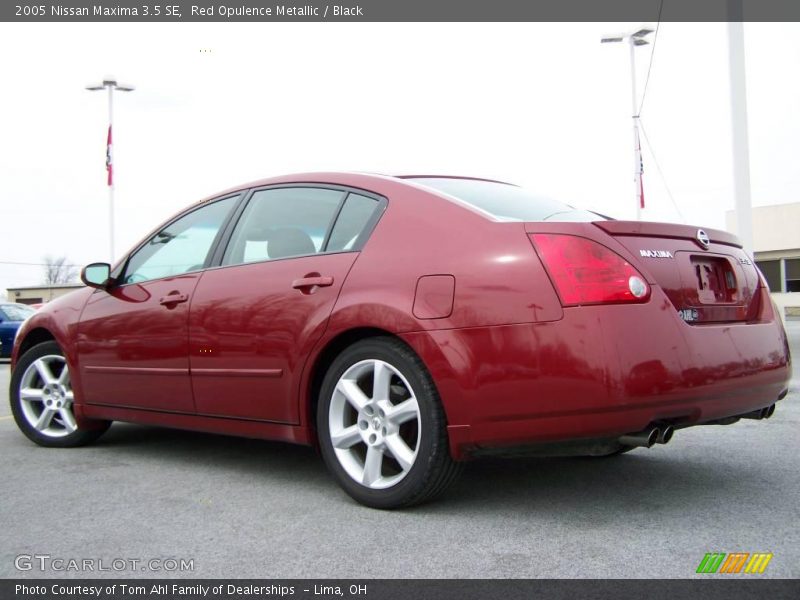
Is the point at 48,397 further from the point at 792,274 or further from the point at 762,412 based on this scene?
the point at 792,274

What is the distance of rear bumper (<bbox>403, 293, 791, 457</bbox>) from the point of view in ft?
9.29

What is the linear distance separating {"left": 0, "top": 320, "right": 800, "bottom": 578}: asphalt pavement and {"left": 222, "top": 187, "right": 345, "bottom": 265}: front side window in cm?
114

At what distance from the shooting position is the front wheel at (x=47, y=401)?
5078 mm

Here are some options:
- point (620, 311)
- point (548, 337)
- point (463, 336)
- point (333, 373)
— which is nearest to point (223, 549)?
point (333, 373)

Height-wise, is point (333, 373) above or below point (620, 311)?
below

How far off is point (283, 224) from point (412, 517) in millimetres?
1630

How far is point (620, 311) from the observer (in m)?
2.88

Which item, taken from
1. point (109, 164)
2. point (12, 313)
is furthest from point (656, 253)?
point (109, 164)

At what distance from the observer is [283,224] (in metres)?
4.03

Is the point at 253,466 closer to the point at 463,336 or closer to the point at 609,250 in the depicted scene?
the point at 463,336

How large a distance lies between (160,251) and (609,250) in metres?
2.82

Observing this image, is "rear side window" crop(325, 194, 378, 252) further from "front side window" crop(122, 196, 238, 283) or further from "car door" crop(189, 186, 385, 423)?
"front side window" crop(122, 196, 238, 283)

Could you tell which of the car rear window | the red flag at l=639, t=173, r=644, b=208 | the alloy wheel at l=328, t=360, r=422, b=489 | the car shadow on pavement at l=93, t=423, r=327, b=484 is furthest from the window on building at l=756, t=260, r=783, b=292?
the alloy wheel at l=328, t=360, r=422, b=489

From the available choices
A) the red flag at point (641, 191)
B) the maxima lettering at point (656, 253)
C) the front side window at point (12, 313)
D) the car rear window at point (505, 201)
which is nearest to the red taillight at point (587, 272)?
the maxima lettering at point (656, 253)
